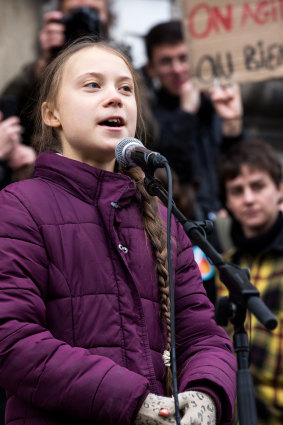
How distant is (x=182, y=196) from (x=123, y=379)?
7.98ft

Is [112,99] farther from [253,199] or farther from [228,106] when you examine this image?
[228,106]

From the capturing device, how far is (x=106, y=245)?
228cm

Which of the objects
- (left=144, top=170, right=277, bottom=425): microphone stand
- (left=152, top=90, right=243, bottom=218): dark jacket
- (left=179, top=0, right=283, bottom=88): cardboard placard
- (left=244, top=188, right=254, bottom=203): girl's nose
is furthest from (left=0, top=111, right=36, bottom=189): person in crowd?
(left=144, top=170, right=277, bottom=425): microphone stand

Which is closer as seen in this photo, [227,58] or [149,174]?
[149,174]

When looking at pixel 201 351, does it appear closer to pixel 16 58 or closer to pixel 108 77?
pixel 108 77

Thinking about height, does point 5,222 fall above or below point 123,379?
above

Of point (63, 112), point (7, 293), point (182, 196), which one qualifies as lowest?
point (182, 196)

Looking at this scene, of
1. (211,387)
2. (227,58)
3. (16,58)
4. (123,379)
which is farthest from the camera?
(16,58)

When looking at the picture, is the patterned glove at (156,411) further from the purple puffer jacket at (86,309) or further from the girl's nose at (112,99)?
the girl's nose at (112,99)

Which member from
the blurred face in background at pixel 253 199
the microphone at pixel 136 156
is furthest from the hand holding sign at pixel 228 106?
the microphone at pixel 136 156

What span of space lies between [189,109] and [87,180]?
3.08 m

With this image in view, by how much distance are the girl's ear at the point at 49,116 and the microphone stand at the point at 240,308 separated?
56cm

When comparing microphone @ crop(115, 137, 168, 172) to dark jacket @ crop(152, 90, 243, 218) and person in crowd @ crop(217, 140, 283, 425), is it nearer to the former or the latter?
person in crowd @ crop(217, 140, 283, 425)

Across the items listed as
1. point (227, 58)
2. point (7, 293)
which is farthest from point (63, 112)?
point (227, 58)
